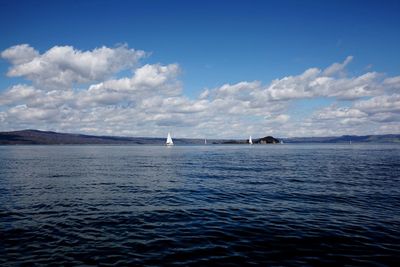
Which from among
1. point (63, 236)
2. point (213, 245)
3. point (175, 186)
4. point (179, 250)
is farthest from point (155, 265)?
point (175, 186)

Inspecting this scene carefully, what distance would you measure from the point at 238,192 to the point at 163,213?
39.4ft

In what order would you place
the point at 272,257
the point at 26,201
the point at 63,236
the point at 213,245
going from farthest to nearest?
the point at 26,201 → the point at 63,236 → the point at 213,245 → the point at 272,257

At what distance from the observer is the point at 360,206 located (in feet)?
86.1

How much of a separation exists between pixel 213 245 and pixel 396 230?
12745mm

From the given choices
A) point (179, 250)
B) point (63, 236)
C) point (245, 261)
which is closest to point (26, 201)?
point (63, 236)

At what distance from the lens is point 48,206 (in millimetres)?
26391

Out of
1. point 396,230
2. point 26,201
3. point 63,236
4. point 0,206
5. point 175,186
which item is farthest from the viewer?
point 175,186

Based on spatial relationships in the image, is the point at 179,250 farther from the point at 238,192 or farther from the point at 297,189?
the point at 297,189

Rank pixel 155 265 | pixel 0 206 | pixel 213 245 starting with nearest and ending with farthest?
pixel 155 265
pixel 213 245
pixel 0 206

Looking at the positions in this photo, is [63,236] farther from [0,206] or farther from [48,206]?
[0,206]

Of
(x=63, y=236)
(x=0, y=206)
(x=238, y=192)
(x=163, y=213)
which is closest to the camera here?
(x=63, y=236)

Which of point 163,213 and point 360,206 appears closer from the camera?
point 163,213

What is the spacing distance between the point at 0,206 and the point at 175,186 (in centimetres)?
1915

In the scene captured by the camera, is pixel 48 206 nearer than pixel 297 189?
Yes
